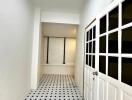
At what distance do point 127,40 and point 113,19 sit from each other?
436mm

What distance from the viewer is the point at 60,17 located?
4.52m

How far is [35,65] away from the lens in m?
4.21

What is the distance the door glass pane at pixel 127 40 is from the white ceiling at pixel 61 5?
2.65 metres

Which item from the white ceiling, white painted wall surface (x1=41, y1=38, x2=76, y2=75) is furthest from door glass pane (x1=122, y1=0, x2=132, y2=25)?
white painted wall surface (x1=41, y1=38, x2=76, y2=75)

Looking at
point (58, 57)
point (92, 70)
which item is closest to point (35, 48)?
point (92, 70)

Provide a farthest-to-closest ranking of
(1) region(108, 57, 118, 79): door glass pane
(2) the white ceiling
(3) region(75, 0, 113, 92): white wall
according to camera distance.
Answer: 1. (2) the white ceiling
2. (3) region(75, 0, 113, 92): white wall
3. (1) region(108, 57, 118, 79): door glass pane

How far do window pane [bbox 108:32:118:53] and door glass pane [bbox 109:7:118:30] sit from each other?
0.34 feet

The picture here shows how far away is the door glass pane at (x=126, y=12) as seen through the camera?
1.22m

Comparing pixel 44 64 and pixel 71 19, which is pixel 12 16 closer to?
pixel 71 19

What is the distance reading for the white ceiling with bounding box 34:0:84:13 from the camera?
3.68 m

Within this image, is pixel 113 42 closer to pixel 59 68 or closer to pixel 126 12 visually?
pixel 126 12

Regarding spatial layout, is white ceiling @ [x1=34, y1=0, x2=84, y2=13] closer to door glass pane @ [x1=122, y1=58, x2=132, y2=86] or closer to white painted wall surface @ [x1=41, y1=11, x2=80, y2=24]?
white painted wall surface @ [x1=41, y1=11, x2=80, y2=24]

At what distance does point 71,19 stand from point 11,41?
2796 mm

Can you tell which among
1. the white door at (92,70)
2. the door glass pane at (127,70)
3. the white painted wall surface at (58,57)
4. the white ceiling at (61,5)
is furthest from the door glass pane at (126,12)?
the white painted wall surface at (58,57)
